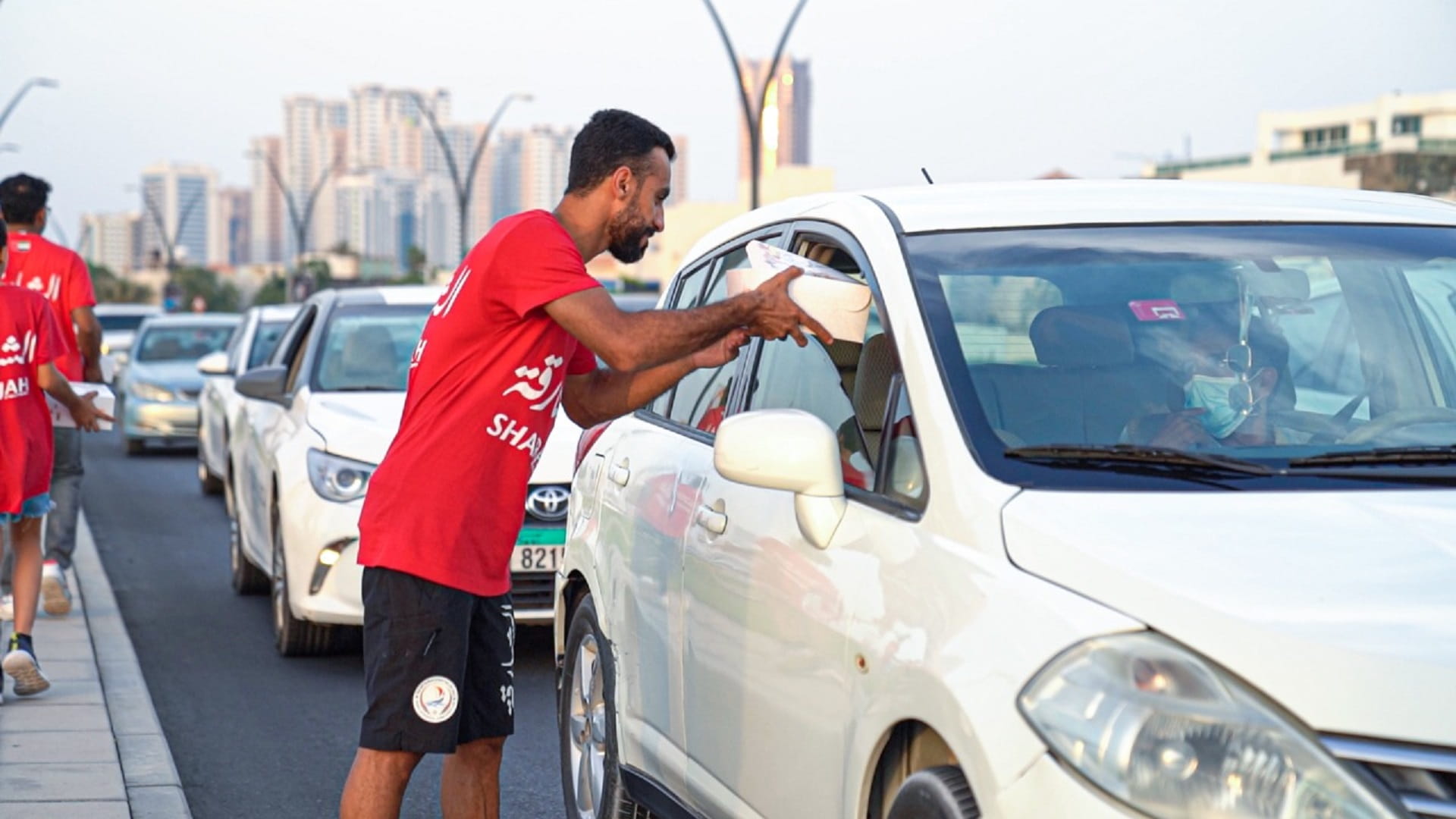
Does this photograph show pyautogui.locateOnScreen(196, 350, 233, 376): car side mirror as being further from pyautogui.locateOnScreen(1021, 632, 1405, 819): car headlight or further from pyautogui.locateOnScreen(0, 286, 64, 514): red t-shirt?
pyautogui.locateOnScreen(1021, 632, 1405, 819): car headlight

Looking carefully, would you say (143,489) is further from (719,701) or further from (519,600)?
(719,701)

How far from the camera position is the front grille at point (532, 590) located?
800 cm

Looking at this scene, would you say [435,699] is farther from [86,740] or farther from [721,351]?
[86,740]

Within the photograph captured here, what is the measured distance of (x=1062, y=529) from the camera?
2838mm

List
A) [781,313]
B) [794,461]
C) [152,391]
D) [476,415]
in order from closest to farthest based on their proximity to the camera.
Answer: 1. [794,461]
2. [781,313]
3. [476,415]
4. [152,391]

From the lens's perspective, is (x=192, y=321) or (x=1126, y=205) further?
(x=192, y=321)

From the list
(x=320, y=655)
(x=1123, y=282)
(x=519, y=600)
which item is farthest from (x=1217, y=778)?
(x=320, y=655)

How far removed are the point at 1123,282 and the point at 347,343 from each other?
21.6 feet

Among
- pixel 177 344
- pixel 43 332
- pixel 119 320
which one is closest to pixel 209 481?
pixel 177 344

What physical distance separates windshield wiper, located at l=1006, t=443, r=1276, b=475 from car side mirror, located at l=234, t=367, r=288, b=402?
6.63m

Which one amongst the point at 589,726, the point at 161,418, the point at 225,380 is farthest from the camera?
the point at 161,418

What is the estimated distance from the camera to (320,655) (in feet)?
28.9

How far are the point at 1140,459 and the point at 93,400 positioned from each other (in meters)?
5.55

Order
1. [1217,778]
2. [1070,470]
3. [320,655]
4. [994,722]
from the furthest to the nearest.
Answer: [320,655]
[1070,470]
[994,722]
[1217,778]
